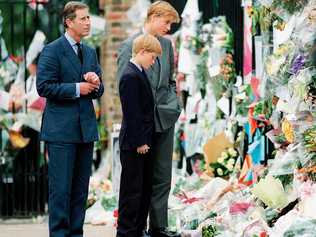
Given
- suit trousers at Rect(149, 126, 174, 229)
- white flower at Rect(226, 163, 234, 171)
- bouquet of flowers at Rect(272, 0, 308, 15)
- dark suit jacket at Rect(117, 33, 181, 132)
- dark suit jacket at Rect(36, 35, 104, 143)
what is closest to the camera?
bouquet of flowers at Rect(272, 0, 308, 15)

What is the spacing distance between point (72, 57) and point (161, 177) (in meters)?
1.20

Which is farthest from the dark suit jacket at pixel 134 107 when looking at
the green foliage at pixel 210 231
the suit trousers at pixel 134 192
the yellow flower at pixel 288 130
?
the yellow flower at pixel 288 130

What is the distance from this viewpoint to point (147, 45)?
8.01 metres

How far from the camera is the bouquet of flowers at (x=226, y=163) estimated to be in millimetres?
10547

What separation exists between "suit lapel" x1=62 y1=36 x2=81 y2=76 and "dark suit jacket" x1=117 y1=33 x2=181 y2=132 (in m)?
0.39

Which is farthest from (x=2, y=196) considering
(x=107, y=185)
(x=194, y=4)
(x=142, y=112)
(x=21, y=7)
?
(x=142, y=112)

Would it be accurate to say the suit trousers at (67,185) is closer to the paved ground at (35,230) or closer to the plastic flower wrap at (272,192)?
the paved ground at (35,230)

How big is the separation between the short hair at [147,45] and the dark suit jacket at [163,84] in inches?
16.3

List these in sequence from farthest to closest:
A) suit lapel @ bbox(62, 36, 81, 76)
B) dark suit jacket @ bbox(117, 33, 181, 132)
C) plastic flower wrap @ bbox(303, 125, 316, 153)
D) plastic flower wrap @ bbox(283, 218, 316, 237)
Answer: dark suit jacket @ bbox(117, 33, 181, 132) → suit lapel @ bbox(62, 36, 81, 76) → plastic flower wrap @ bbox(303, 125, 316, 153) → plastic flower wrap @ bbox(283, 218, 316, 237)

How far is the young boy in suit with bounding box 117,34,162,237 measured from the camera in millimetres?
8023

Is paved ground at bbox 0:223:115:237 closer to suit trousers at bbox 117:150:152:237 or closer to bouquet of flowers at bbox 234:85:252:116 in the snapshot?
suit trousers at bbox 117:150:152:237

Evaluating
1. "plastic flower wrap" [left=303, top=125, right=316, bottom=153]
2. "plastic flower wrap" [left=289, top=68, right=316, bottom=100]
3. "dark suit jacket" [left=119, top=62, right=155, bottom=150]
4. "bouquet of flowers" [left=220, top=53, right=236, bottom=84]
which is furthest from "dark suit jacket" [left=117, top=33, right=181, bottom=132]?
"bouquet of flowers" [left=220, top=53, right=236, bottom=84]

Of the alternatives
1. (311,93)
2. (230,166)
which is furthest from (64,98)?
(230,166)

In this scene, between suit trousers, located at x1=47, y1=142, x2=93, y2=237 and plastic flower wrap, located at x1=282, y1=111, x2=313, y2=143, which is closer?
plastic flower wrap, located at x1=282, y1=111, x2=313, y2=143
